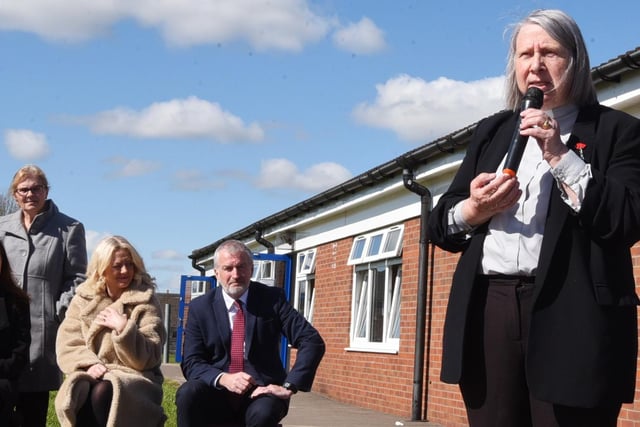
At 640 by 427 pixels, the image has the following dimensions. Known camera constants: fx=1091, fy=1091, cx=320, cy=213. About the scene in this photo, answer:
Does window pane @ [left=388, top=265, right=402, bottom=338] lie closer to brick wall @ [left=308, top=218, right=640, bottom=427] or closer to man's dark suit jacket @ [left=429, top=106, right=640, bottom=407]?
brick wall @ [left=308, top=218, right=640, bottom=427]

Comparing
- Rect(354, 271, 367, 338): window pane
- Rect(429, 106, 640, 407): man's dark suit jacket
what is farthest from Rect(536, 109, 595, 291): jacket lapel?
Rect(354, 271, 367, 338): window pane

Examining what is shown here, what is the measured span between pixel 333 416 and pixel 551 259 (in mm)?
10393

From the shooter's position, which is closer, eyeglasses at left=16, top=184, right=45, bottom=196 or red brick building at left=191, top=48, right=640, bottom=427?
eyeglasses at left=16, top=184, right=45, bottom=196

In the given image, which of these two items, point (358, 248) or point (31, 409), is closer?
point (31, 409)

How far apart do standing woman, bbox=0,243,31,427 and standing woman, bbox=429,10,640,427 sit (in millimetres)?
3772

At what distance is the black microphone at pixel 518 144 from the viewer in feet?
8.95

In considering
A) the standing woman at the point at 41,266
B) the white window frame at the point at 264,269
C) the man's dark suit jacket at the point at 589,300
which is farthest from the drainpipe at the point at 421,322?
the man's dark suit jacket at the point at 589,300

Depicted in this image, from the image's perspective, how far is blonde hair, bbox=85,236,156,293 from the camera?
6.28 meters

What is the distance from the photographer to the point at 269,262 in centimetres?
2169

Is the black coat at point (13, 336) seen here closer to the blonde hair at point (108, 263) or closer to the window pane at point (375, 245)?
the blonde hair at point (108, 263)

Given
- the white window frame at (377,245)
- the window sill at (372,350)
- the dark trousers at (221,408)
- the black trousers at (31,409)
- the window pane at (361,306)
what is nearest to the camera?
the dark trousers at (221,408)

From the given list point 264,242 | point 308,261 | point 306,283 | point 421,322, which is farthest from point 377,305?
point 264,242

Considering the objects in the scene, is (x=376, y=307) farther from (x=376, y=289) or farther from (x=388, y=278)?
(x=388, y=278)

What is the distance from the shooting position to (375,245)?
15.0 metres
